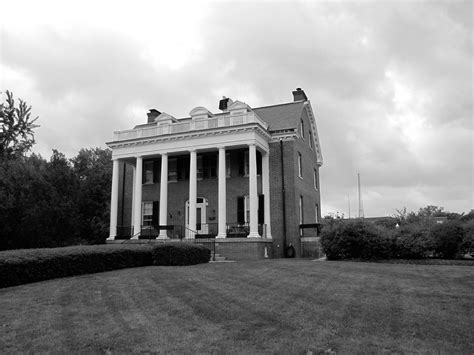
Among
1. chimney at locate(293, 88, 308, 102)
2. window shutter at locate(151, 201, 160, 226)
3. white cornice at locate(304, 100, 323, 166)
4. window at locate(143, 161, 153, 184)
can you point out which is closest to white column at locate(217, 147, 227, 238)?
window shutter at locate(151, 201, 160, 226)

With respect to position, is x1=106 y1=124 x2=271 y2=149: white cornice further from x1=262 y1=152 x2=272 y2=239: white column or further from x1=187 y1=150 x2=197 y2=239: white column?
x1=262 y1=152 x2=272 y2=239: white column

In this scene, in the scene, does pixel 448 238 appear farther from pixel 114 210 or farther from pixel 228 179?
pixel 114 210

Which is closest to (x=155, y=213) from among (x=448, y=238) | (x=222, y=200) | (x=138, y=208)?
(x=138, y=208)

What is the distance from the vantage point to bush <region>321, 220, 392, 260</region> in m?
19.3

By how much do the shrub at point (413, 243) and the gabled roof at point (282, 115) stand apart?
32.5 feet

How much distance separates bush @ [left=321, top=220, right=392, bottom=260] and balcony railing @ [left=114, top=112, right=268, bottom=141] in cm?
789

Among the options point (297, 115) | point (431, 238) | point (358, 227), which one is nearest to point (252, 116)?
point (297, 115)

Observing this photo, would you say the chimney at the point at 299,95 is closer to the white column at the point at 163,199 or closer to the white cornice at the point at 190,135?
the white cornice at the point at 190,135

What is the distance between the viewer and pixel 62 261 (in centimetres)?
1368

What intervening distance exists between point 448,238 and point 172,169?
1735 cm

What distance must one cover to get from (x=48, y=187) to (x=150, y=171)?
21.9 ft

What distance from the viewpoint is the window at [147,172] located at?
29.5 meters

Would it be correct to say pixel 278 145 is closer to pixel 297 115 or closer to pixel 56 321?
pixel 297 115

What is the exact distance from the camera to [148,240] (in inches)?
965
